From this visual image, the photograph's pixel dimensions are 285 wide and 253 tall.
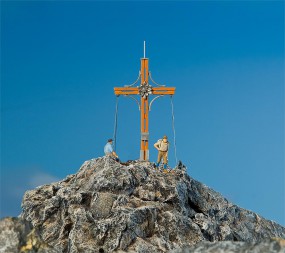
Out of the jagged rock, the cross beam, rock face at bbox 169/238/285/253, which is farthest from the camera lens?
the cross beam

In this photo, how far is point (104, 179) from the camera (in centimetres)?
3328

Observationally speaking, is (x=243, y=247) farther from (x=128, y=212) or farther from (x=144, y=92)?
(x=144, y=92)

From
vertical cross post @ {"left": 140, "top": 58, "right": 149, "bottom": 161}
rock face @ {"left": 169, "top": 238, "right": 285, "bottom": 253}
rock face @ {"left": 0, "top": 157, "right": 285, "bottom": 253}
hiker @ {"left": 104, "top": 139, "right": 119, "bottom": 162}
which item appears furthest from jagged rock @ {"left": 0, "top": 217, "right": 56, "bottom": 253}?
vertical cross post @ {"left": 140, "top": 58, "right": 149, "bottom": 161}

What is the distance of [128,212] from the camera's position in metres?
30.2

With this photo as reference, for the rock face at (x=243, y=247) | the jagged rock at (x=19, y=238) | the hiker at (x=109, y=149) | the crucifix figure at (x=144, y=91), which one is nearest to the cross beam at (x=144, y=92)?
the crucifix figure at (x=144, y=91)

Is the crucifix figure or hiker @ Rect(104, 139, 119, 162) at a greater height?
the crucifix figure

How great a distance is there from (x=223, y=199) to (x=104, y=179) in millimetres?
11293

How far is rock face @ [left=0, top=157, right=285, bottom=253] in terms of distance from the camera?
2917 centimetres

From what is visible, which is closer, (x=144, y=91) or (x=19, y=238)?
(x=19, y=238)

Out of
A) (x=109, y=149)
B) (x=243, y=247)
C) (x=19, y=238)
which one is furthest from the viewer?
(x=109, y=149)

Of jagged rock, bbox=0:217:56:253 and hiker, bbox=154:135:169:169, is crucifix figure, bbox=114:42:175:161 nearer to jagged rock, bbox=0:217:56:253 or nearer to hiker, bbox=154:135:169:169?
hiker, bbox=154:135:169:169

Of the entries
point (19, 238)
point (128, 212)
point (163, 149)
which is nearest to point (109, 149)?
point (163, 149)

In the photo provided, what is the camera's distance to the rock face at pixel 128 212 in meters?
29.2

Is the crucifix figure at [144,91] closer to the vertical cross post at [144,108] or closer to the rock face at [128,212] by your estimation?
the vertical cross post at [144,108]
